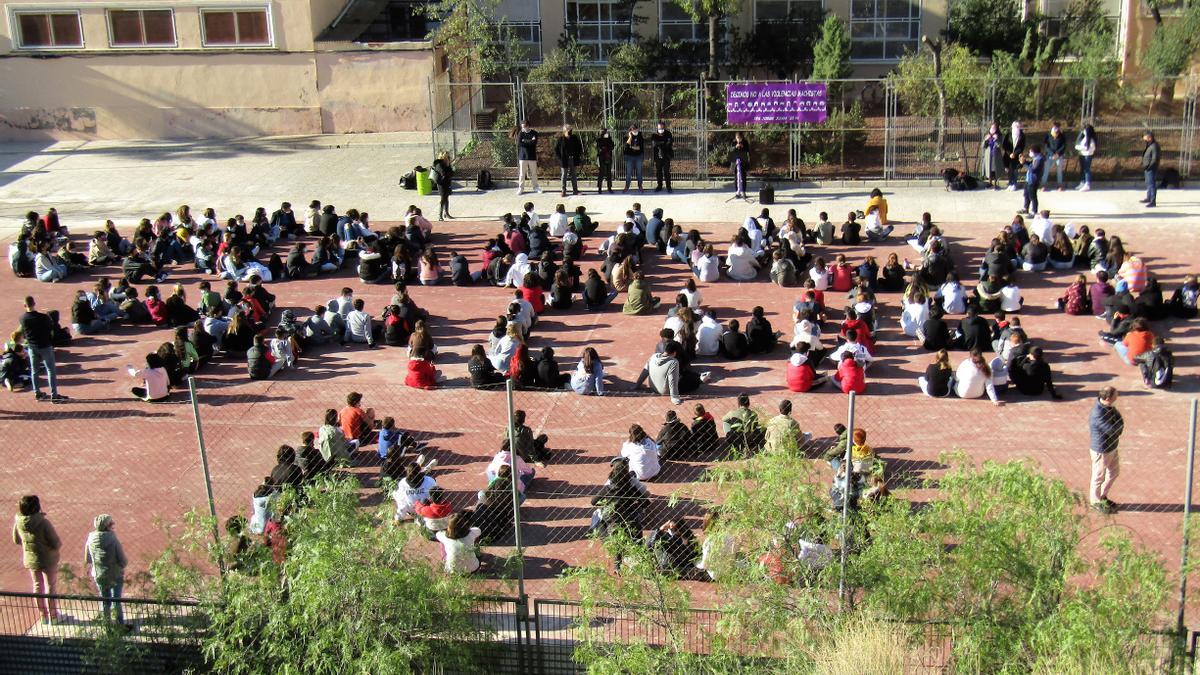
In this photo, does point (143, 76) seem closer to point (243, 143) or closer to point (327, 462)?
point (243, 143)

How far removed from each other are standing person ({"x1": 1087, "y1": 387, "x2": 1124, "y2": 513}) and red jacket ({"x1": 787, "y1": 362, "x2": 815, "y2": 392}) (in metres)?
4.33

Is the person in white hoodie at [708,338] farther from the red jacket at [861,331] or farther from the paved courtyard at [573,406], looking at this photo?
the red jacket at [861,331]

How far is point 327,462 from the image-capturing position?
15.1 metres

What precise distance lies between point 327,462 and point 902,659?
7.78 meters

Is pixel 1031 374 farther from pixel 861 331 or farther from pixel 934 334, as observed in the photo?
pixel 861 331

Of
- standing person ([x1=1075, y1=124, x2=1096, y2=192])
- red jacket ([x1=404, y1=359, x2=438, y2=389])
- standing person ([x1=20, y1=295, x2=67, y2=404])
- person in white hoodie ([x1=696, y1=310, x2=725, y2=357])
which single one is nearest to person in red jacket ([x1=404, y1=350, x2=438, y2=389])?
red jacket ([x1=404, y1=359, x2=438, y2=389])

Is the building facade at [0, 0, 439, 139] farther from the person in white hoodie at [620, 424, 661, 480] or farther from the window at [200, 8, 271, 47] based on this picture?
the person in white hoodie at [620, 424, 661, 480]

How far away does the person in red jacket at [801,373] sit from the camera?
56.9ft

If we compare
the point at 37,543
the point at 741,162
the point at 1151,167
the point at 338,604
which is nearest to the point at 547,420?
the point at 37,543

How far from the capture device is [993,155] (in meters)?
27.2

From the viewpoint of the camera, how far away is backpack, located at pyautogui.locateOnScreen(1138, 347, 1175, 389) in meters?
17.0

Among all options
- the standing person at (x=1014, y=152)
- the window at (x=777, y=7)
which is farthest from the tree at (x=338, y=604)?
the window at (x=777, y=7)

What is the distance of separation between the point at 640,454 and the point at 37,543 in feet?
21.0

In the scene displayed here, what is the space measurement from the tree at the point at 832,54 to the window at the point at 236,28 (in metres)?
15.1
